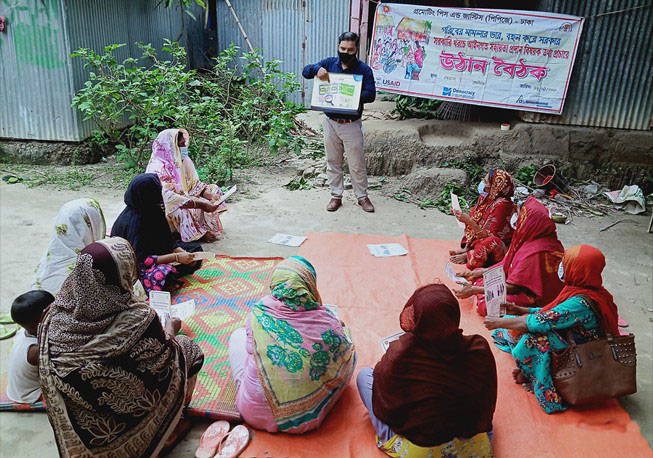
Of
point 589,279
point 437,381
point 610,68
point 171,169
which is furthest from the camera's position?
point 610,68

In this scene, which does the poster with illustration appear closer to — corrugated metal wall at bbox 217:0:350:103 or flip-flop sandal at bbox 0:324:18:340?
flip-flop sandal at bbox 0:324:18:340

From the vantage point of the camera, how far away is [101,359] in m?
2.08

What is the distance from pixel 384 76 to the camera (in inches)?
311

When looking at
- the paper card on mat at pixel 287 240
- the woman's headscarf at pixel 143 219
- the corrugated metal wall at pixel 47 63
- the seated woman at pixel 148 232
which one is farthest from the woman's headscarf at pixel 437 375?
the corrugated metal wall at pixel 47 63

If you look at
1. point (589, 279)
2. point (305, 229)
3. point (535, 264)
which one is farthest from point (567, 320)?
point (305, 229)

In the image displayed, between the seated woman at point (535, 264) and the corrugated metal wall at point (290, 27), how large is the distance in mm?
7640

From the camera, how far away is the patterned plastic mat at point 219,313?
112 inches

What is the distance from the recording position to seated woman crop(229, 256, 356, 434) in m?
2.51

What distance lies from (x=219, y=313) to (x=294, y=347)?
1452 millimetres

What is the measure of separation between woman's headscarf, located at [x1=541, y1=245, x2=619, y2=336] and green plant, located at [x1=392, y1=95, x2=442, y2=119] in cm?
607

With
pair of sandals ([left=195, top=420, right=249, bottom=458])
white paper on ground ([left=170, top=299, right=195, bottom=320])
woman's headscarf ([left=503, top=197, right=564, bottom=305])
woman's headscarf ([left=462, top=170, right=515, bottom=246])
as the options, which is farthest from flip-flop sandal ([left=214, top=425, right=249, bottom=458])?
woman's headscarf ([left=462, top=170, right=515, bottom=246])

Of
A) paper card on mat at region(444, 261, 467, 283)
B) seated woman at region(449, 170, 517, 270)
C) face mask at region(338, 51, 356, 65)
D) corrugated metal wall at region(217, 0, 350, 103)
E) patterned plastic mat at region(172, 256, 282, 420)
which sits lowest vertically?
patterned plastic mat at region(172, 256, 282, 420)

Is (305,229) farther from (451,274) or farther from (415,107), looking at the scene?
(415,107)

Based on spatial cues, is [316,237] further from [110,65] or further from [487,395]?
[110,65]
